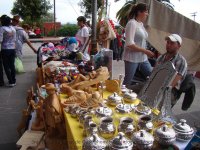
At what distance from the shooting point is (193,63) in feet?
14.5

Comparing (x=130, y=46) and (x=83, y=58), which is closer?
(x=130, y=46)

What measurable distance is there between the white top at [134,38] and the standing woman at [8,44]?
2.74 m

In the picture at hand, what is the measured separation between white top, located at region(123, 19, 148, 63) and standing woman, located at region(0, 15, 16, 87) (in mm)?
2739

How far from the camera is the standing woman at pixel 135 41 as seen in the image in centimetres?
317

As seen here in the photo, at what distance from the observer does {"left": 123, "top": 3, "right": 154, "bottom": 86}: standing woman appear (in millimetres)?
3170

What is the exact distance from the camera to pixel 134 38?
3.28 metres

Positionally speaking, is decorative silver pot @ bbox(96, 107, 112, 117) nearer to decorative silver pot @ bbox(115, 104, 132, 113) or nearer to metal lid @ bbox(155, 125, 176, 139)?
decorative silver pot @ bbox(115, 104, 132, 113)

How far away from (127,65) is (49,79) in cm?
98

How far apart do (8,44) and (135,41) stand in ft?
9.61

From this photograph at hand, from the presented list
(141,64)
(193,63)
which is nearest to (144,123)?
(141,64)

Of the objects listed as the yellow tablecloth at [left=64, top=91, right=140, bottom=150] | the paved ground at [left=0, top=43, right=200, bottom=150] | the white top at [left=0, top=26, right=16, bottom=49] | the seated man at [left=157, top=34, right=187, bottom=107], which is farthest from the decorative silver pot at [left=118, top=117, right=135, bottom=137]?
the white top at [left=0, top=26, right=16, bottom=49]

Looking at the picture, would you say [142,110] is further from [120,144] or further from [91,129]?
[120,144]

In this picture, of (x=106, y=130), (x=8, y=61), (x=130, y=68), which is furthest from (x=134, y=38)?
(x=8, y=61)

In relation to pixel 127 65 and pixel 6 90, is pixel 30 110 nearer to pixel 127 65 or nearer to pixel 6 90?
pixel 127 65
